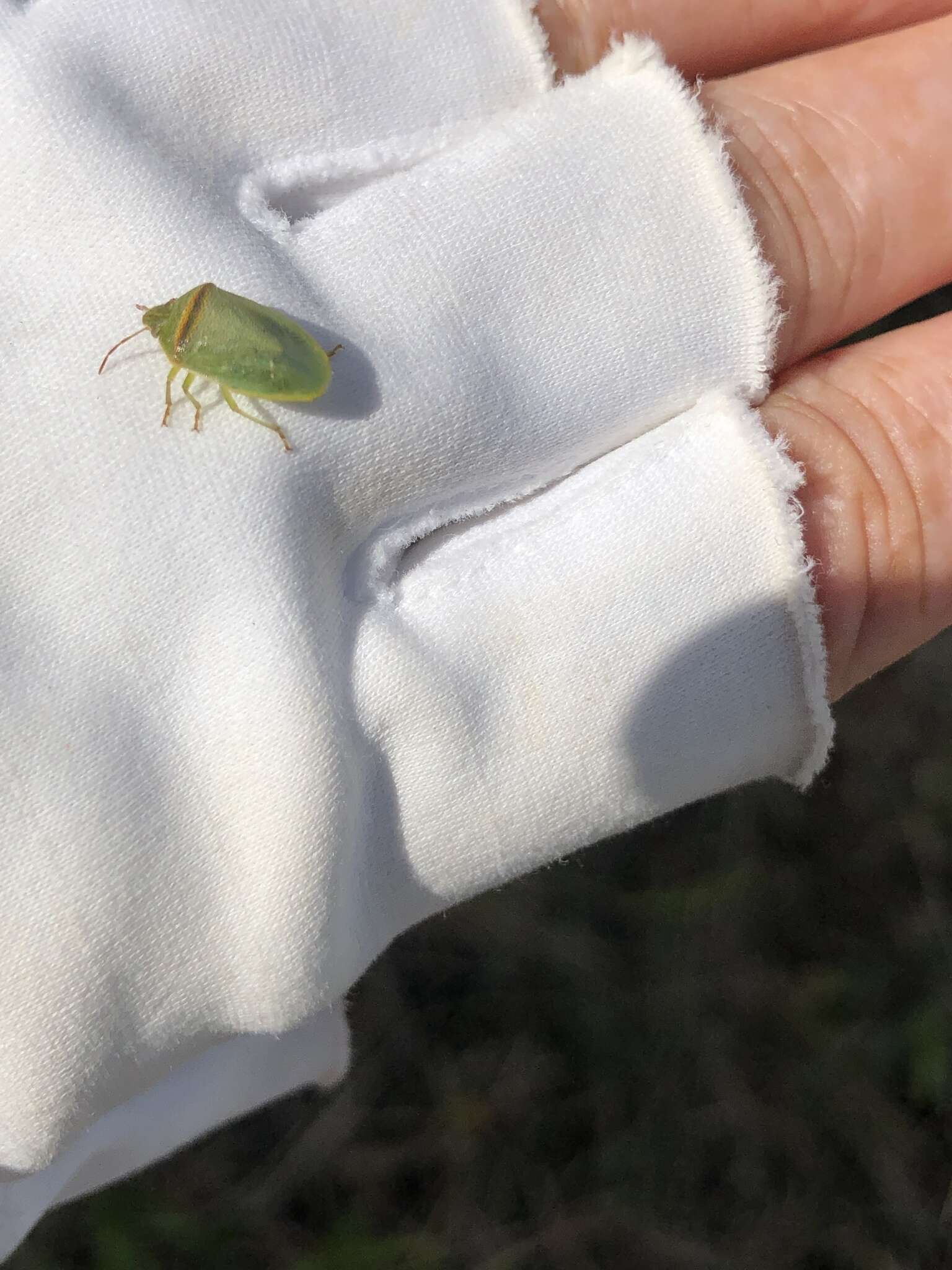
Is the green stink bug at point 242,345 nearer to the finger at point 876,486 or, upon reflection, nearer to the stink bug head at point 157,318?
the stink bug head at point 157,318

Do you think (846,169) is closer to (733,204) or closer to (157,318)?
(733,204)

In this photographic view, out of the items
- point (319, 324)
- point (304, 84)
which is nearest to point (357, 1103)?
point (319, 324)

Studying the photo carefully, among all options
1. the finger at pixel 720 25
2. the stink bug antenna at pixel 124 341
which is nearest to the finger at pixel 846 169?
the finger at pixel 720 25

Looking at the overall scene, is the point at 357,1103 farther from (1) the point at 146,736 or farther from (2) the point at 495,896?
(1) the point at 146,736

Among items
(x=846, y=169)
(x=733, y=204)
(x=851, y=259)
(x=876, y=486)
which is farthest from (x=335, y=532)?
(x=846, y=169)

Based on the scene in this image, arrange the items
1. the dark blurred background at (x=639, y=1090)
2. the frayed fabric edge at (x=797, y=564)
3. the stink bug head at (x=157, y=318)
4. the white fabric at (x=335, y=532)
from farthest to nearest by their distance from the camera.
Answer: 1. the dark blurred background at (x=639, y=1090)
2. the frayed fabric edge at (x=797, y=564)
3. the stink bug head at (x=157, y=318)
4. the white fabric at (x=335, y=532)

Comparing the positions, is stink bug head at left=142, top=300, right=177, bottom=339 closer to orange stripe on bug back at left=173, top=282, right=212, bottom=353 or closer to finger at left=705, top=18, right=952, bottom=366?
orange stripe on bug back at left=173, top=282, right=212, bottom=353
